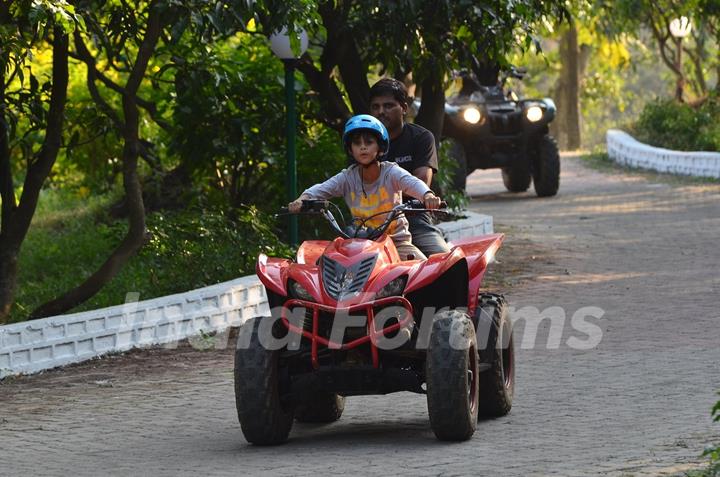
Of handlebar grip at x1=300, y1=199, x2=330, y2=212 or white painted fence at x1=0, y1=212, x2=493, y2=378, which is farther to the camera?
white painted fence at x1=0, y1=212, x2=493, y2=378

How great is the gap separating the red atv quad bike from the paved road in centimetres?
25

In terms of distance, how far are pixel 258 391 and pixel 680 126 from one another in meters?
24.5

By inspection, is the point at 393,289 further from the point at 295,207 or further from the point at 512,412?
the point at 512,412

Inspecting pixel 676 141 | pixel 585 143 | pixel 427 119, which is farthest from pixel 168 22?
pixel 585 143

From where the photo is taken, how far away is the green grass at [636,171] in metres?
26.0

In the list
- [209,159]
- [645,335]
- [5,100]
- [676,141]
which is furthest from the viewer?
[676,141]

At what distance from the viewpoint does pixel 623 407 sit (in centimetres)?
888

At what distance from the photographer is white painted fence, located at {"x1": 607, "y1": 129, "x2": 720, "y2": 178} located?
26344 mm

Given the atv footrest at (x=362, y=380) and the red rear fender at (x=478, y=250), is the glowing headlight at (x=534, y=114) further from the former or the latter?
the atv footrest at (x=362, y=380)

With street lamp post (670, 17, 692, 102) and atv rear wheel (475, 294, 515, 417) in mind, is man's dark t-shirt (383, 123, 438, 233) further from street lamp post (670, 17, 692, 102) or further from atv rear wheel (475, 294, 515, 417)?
street lamp post (670, 17, 692, 102)

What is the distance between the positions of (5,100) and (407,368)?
231 inches

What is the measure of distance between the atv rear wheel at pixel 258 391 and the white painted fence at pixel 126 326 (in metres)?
3.46

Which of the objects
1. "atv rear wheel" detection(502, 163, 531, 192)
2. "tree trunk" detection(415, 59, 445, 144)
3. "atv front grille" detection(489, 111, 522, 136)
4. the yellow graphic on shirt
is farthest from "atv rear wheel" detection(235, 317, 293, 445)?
"atv rear wheel" detection(502, 163, 531, 192)

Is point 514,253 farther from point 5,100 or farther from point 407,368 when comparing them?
point 407,368
